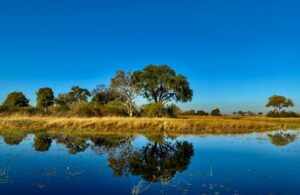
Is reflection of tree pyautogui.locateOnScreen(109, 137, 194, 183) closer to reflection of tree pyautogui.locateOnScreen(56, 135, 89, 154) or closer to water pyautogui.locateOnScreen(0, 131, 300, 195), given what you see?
water pyautogui.locateOnScreen(0, 131, 300, 195)

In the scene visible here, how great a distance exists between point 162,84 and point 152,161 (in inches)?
1757

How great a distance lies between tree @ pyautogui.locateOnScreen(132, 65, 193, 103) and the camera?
56.7 m

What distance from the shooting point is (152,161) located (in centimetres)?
1339

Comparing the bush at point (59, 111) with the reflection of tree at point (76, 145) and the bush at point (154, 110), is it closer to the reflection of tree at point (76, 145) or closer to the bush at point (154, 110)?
the bush at point (154, 110)

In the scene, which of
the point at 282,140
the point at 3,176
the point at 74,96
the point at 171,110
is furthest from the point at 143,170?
the point at 74,96

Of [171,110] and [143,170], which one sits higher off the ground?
[171,110]

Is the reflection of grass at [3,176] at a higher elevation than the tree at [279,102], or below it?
below

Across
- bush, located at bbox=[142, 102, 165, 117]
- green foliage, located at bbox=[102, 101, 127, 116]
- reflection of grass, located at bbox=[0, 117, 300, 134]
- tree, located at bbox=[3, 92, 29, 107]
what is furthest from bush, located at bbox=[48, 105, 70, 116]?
tree, located at bbox=[3, 92, 29, 107]

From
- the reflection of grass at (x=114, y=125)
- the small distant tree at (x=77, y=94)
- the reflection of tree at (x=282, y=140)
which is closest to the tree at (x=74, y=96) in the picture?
the small distant tree at (x=77, y=94)

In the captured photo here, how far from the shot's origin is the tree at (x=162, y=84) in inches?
2231

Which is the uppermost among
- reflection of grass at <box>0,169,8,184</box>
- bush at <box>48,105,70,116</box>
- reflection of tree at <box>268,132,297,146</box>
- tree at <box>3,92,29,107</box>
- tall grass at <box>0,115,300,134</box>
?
tree at <box>3,92,29,107</box>

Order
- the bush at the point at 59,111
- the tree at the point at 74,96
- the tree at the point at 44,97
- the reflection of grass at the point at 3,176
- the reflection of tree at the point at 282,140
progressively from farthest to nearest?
the tree at the point at 74,96 < the tree at the point at 44,97 < the bush at the point at 59,111 < the reflection of tree at the point at 282,140 < the reflection of grass at the point at 3,176

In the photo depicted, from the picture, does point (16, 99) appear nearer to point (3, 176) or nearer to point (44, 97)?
point (44, 97)

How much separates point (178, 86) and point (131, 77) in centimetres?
990
